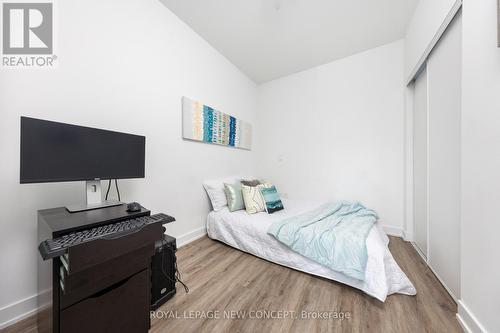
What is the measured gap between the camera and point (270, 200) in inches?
92.5

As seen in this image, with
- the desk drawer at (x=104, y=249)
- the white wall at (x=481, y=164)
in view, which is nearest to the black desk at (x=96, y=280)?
the desk drawer at (x=104, y=249)

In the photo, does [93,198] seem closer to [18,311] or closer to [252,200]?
[18,311]

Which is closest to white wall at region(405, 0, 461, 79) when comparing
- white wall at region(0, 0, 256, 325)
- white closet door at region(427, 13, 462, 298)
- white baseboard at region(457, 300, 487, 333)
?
white closet door at region(427, 13, 462, 298)

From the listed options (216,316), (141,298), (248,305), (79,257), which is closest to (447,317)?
(248,305)

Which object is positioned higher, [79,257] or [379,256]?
[79,257]

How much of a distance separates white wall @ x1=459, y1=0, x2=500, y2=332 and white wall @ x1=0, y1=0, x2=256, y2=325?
8.00ft

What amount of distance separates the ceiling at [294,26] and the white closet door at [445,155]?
0.85 metres

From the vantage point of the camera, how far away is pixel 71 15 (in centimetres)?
131

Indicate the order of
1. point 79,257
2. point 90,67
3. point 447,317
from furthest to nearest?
point 90,67, point 447,317, point 79,257

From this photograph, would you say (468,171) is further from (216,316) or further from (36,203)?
(36,203)

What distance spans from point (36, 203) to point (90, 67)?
1.09m

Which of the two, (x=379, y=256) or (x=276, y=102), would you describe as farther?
(x=276, y=102)

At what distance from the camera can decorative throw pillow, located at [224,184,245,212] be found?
235cm

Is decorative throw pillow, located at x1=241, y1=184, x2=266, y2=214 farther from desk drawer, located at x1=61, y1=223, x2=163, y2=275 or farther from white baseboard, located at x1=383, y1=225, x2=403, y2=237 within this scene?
white baseboard, located at x1=383, y1=225, x2=403, y2=237
